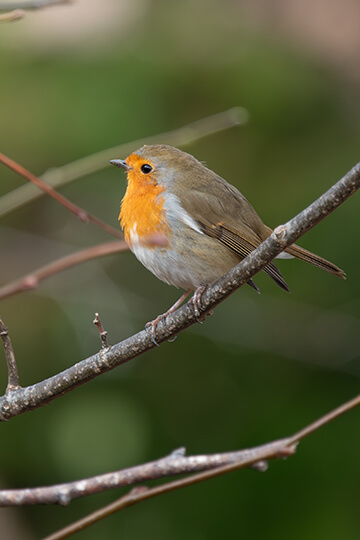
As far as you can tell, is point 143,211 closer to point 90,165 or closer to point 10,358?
point 90,165

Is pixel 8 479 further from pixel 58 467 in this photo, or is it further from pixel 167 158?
pixel 167 158

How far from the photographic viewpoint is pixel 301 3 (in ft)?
15.6

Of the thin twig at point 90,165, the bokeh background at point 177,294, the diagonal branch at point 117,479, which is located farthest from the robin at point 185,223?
the bokeh background at point 177,294

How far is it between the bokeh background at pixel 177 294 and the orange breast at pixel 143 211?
36.6 inches

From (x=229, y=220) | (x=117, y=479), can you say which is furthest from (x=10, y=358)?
(x=229, y=220)

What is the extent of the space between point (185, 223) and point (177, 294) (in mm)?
1085

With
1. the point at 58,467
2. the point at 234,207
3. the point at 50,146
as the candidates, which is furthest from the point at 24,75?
the point at 58,467

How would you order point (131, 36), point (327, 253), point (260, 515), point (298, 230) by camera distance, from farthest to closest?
point (131, 36)
point (327, 253)
point (260, 515)
point (298, 230)

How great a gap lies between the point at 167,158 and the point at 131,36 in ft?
5.95

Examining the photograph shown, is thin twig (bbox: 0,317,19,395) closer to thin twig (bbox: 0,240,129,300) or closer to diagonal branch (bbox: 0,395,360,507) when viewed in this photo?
thin twig (bbox: 0,240,129,300)

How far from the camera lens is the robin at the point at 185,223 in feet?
7.92

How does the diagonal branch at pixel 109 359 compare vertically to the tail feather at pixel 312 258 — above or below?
below

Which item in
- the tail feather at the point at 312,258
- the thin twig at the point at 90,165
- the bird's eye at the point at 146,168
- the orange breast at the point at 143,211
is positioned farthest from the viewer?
the bird's eye at the point at 146,168

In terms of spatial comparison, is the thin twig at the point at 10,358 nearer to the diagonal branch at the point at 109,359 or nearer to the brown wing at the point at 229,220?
the diagonal branch at the point at 109,359
